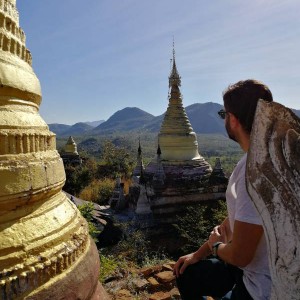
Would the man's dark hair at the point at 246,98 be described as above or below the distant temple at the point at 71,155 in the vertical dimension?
above

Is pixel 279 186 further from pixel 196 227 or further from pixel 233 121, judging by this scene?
pixel 196 227

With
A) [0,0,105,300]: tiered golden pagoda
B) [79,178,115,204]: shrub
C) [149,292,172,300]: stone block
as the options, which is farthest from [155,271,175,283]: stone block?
[79,178,115,204]: shrub

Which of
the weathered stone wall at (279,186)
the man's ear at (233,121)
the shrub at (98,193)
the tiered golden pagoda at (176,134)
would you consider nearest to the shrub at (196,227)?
the tiered golden pagoda at (176,134)

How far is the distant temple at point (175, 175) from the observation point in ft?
39.2

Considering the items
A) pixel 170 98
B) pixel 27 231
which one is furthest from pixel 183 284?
pixel 170 98

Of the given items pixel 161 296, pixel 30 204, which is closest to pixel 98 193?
pixel 161 296

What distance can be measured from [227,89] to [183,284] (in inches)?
53.6

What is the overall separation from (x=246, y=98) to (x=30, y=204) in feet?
5.36

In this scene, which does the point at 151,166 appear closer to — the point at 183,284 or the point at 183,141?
the point at 183,141

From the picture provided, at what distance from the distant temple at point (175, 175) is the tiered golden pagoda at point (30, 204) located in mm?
8872

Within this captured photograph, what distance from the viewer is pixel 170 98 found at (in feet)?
49.4

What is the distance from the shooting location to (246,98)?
1927 millimetres

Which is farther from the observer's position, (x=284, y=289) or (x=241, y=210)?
(x=241, y=210)

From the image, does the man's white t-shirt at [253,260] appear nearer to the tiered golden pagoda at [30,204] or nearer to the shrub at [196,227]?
the tiered golden pagoda at [30,204]
